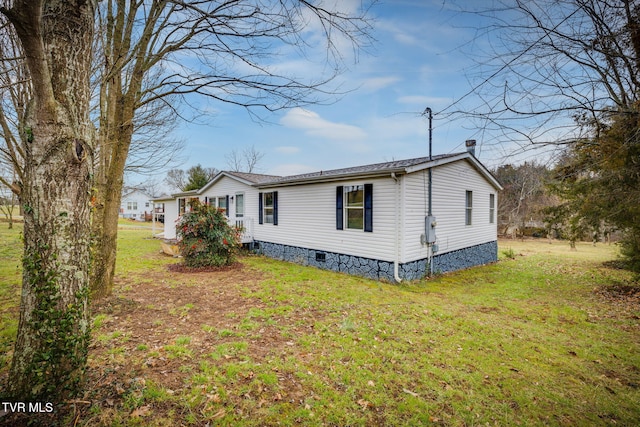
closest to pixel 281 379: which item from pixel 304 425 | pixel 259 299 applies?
pixel 304 425

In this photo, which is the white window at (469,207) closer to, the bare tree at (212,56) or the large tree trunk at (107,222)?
the bare tree at (212,56)

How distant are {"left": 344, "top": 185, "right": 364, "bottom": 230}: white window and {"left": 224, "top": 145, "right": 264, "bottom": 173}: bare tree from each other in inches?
965

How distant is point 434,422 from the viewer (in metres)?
2.57

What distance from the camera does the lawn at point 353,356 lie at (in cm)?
268

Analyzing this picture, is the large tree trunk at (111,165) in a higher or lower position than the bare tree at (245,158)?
lower

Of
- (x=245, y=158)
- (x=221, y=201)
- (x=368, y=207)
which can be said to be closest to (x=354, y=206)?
(x=368, y=207)

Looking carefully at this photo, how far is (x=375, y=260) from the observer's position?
8.39m

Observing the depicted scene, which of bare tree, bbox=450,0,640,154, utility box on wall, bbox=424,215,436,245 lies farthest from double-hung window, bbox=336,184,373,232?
bare tree, bbox=450,0,640,154

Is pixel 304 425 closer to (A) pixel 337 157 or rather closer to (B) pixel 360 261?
(B) pixel 360 261

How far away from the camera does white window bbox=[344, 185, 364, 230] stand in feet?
29.1

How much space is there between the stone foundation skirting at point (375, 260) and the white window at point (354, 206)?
3.40 ft

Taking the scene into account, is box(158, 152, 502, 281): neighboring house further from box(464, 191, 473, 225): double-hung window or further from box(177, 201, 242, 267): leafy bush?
box(177, 201, 242, 267): leafy bush

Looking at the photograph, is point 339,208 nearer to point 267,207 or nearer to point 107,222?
point 267,207

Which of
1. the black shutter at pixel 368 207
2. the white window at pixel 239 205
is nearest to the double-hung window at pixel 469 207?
the black shutter at pixel 368 207
